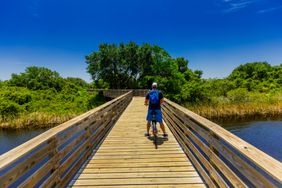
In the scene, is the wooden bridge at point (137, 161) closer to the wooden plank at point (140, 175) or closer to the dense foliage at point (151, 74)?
the wooden plank at point (140, 175)

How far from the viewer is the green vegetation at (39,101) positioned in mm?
20469

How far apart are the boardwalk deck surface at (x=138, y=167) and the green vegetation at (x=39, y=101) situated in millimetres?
17606

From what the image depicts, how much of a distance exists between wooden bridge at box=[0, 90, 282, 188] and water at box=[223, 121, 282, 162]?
337 inches

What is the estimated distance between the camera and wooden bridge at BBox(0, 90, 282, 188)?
1946 millimetres

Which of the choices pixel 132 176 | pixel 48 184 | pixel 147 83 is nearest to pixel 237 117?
pixel 147 83

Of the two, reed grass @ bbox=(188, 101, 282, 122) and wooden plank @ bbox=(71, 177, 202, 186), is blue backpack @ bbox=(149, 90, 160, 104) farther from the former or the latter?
reed grass @ bbox=(188, 101, 282, 122)

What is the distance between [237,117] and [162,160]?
60.3 feet

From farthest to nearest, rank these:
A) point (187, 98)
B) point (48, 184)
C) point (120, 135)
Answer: point (187, 98)
point (120, 135)
point (48, 184)

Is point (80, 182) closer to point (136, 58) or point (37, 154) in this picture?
point (37, 154)

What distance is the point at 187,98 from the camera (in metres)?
28.6

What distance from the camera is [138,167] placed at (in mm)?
3869

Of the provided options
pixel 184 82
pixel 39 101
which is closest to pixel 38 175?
pixel 184 82

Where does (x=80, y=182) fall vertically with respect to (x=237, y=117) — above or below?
above

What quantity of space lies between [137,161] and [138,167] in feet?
1.04
